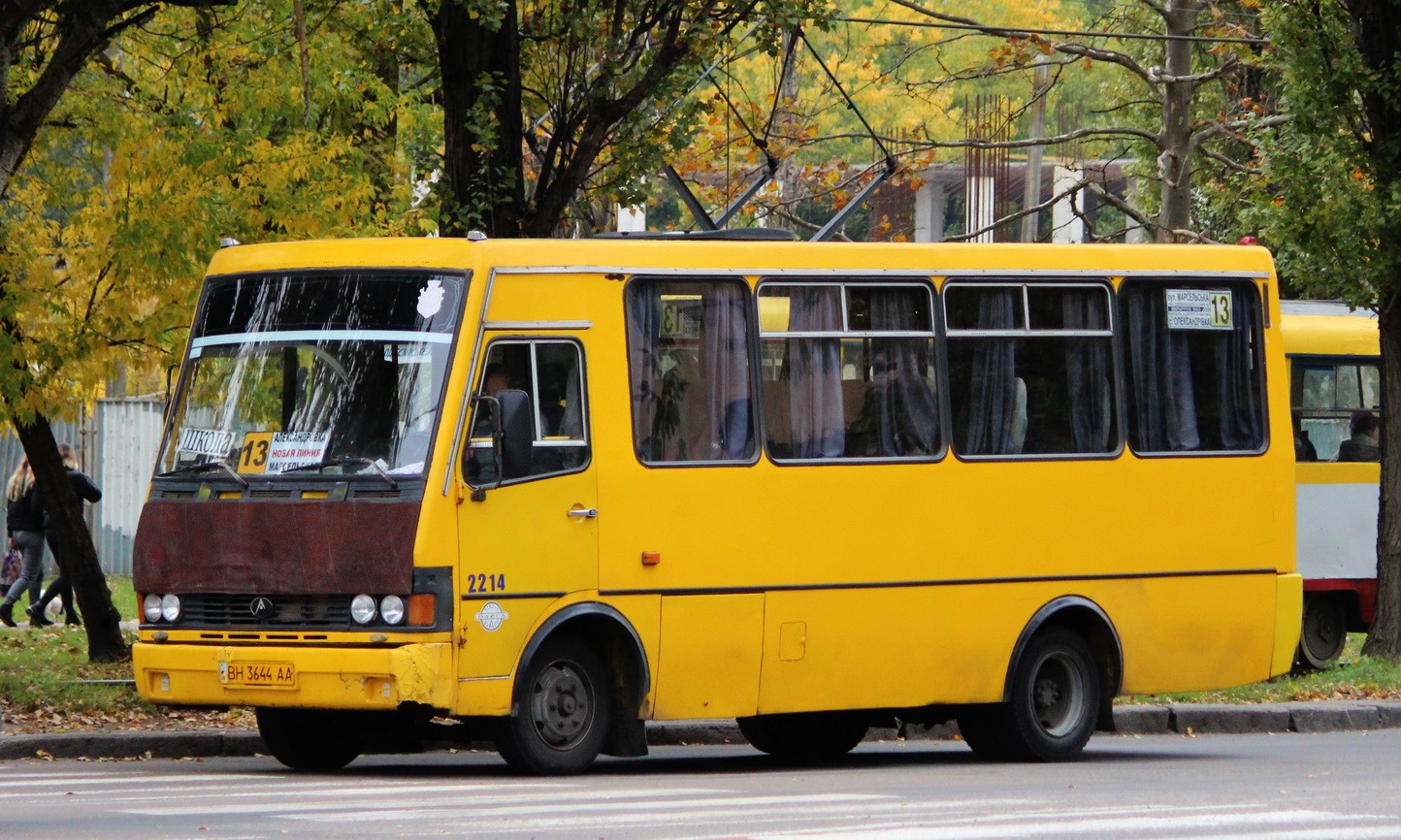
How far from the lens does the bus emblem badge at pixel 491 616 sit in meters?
11.4

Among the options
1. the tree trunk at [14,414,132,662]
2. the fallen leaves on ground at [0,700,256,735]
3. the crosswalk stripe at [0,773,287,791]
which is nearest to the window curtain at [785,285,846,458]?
the crosswalk stripe at [0,773,287,791]

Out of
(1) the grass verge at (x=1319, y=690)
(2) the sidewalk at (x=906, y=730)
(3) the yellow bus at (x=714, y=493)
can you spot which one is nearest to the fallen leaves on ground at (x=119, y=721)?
(2) the sidewalk at (x=906, y=730)

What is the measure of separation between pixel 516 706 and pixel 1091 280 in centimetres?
477

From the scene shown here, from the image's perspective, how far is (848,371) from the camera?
42.7 ft

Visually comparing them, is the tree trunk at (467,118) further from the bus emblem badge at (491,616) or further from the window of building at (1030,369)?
the bus emblem badge at (491,616)

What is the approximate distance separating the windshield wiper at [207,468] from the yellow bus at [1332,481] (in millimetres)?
12694

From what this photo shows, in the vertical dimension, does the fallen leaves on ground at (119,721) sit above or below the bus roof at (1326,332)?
below

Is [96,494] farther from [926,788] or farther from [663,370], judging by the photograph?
[926,788]

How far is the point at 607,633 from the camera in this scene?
12094mm

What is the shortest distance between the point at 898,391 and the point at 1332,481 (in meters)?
9.99

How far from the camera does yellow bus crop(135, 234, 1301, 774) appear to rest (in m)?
11.4

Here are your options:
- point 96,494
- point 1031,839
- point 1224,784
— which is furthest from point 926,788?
point 96,494

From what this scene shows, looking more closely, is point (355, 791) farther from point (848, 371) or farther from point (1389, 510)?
point (1389, 510)

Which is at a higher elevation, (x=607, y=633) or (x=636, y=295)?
(x=636, y=295)
